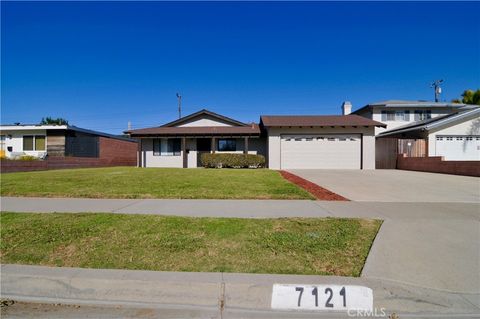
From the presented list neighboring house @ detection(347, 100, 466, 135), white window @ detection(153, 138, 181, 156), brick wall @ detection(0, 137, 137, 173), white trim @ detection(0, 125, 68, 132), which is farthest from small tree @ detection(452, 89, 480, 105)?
white trim @ detection(0, 125, 68, 132)

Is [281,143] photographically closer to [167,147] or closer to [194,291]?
[167,147]

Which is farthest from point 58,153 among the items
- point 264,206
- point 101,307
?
point 101,307

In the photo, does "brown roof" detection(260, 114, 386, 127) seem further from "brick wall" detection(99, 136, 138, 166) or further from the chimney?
"brick wall" detection(99, 136, 138, 166)

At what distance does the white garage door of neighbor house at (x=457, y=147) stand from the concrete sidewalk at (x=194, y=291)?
860 inches

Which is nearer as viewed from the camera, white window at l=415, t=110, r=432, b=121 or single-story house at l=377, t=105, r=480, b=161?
single-story house at l=377, t=105, r=480, b=161

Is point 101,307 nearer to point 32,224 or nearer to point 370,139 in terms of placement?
point 32,224

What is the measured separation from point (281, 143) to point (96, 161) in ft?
49.0

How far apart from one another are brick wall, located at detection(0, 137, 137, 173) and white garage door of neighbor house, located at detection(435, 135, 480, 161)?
85.4 ft

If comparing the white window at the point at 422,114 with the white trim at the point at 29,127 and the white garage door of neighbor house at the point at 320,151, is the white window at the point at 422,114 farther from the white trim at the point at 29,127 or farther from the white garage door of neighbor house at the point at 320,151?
the white trim at the point at 29,127

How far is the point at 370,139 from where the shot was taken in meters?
21.5

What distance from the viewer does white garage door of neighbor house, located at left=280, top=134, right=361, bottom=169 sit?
21.6m

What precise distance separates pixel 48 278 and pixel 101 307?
838mm

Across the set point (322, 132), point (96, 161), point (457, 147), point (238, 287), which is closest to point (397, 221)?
point (238, 287)

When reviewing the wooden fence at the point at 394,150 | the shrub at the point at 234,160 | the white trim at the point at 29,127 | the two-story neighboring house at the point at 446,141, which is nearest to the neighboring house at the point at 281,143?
the shrub at the point at 234,160
